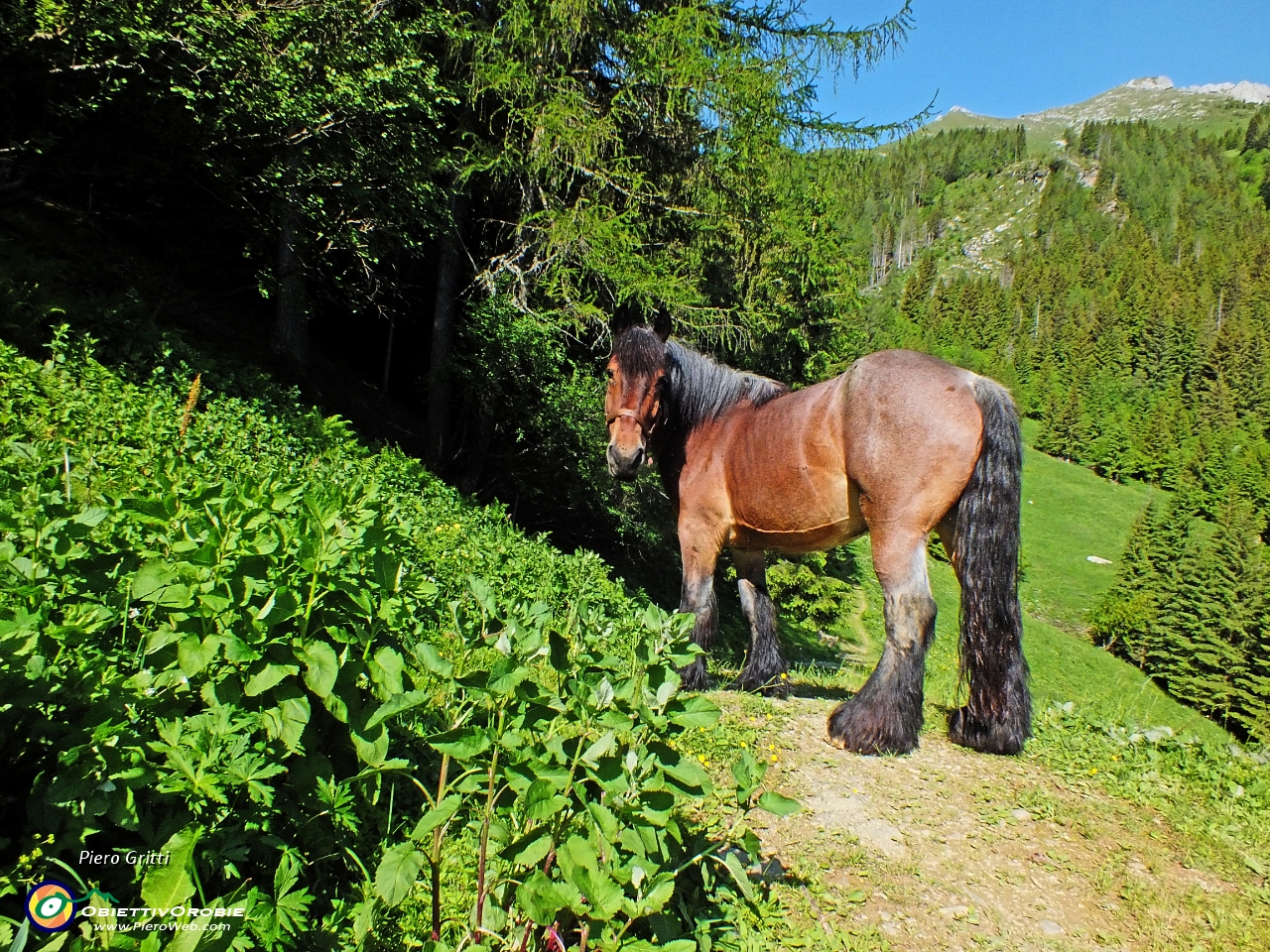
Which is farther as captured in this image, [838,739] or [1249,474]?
[1249,474]

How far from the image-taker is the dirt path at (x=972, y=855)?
2.33 metres

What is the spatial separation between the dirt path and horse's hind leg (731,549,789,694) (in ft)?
4.82

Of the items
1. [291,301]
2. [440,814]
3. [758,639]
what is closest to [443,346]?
[291,301]

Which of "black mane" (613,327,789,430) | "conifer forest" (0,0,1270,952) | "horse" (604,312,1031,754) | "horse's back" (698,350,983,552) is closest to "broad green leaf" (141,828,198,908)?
"conifer forest" (0,0,1270,952)

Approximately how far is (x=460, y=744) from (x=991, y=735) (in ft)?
11.4

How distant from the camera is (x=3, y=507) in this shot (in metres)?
1.87

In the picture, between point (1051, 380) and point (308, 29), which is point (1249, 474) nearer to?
point (1051, 380)

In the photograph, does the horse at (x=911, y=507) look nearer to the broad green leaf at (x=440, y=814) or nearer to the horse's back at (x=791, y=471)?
the horse's back at (x=791, y=471)

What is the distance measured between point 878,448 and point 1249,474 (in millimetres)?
78096

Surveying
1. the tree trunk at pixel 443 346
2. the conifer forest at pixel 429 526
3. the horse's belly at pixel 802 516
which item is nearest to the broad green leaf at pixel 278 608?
the conifer forest at pixel 429 526

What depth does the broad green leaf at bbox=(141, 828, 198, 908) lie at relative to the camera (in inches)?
50.4

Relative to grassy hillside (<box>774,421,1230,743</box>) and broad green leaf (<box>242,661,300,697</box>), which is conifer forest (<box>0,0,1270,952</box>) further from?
grassy hillside (<box>774,421,1230,743</box>)

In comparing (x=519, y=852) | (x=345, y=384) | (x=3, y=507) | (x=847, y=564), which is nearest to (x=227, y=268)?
(x=345, y=384)

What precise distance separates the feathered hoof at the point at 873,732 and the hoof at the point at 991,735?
39 centimetres
